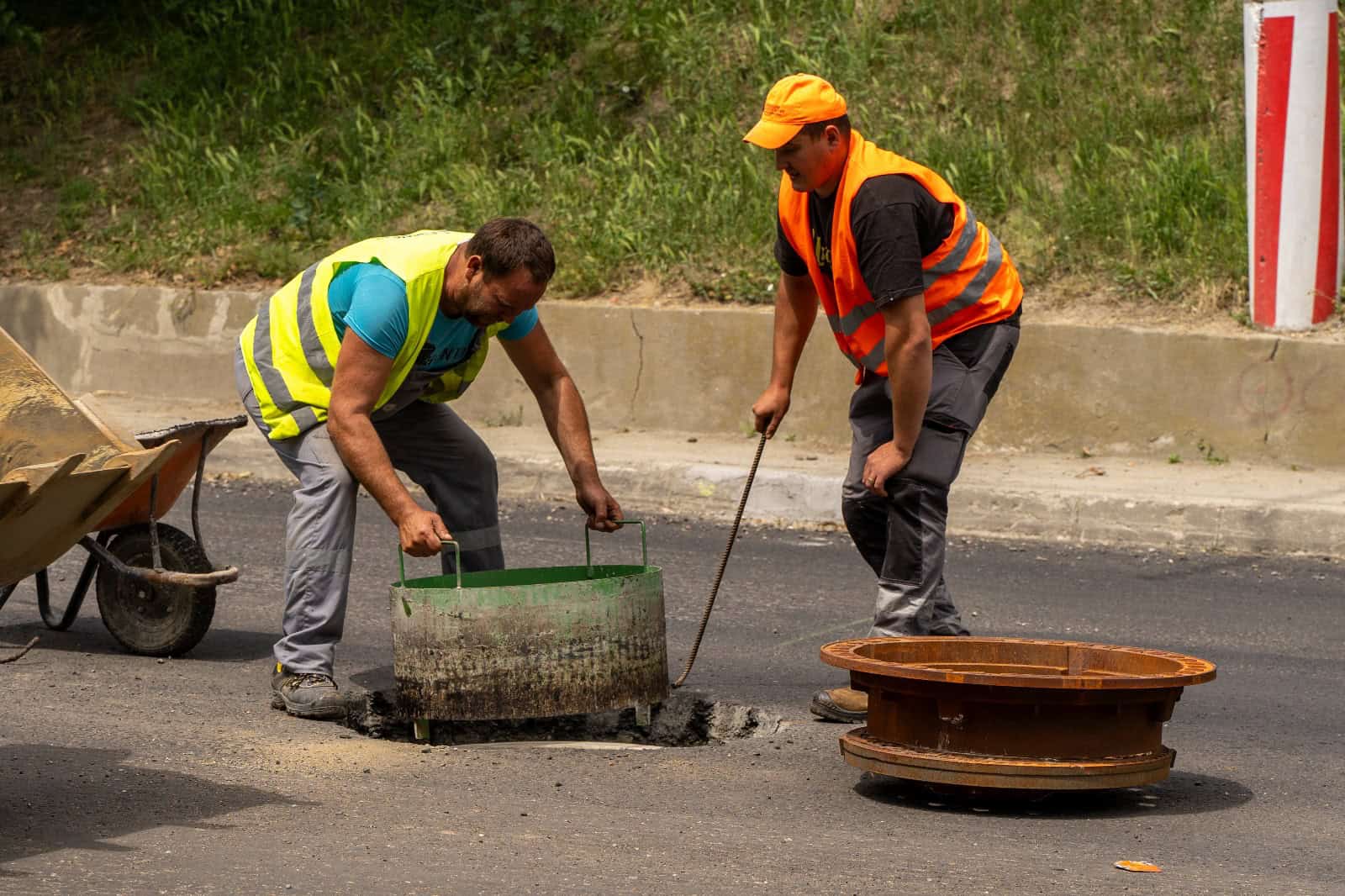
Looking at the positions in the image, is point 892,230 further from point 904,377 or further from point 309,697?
point 309,697

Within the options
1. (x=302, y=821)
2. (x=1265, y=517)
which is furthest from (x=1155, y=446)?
(x=302, y=821)

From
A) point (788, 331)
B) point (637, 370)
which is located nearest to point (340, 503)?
point (788, 331)

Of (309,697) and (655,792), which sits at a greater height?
(309,697)

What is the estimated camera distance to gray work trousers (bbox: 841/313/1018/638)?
5.35 m

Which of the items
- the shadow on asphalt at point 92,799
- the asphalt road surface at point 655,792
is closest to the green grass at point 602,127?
the asphalt road surface at point 655,792

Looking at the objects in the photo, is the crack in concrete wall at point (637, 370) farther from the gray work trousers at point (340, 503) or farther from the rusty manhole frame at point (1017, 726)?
the rusty manhole frame at point (1017, 726)

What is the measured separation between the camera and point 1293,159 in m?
9.78

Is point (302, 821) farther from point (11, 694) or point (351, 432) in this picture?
point (11, 694)

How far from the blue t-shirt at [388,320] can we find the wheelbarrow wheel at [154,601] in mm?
1259

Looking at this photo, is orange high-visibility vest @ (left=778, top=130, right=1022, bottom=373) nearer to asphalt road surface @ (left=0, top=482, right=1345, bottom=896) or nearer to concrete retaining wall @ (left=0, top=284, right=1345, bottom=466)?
asphalt road surface @ (left=0, top=482, right=1345, bottom=896)

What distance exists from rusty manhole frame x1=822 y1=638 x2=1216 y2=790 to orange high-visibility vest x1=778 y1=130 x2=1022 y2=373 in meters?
1.16

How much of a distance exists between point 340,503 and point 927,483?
5.70 ft

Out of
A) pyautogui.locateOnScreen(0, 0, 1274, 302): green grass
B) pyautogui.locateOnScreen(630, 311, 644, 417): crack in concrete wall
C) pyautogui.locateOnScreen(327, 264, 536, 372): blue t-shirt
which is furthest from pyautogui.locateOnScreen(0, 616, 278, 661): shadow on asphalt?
pyautogui.locateOnScreen(0, 0, 1274, 302): green grass

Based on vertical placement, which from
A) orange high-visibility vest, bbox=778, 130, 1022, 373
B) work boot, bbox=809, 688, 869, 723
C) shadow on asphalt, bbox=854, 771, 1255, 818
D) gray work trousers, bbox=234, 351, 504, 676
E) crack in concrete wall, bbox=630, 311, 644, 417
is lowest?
shadow on asphalt, bbox=854, 771, 1255, 818
